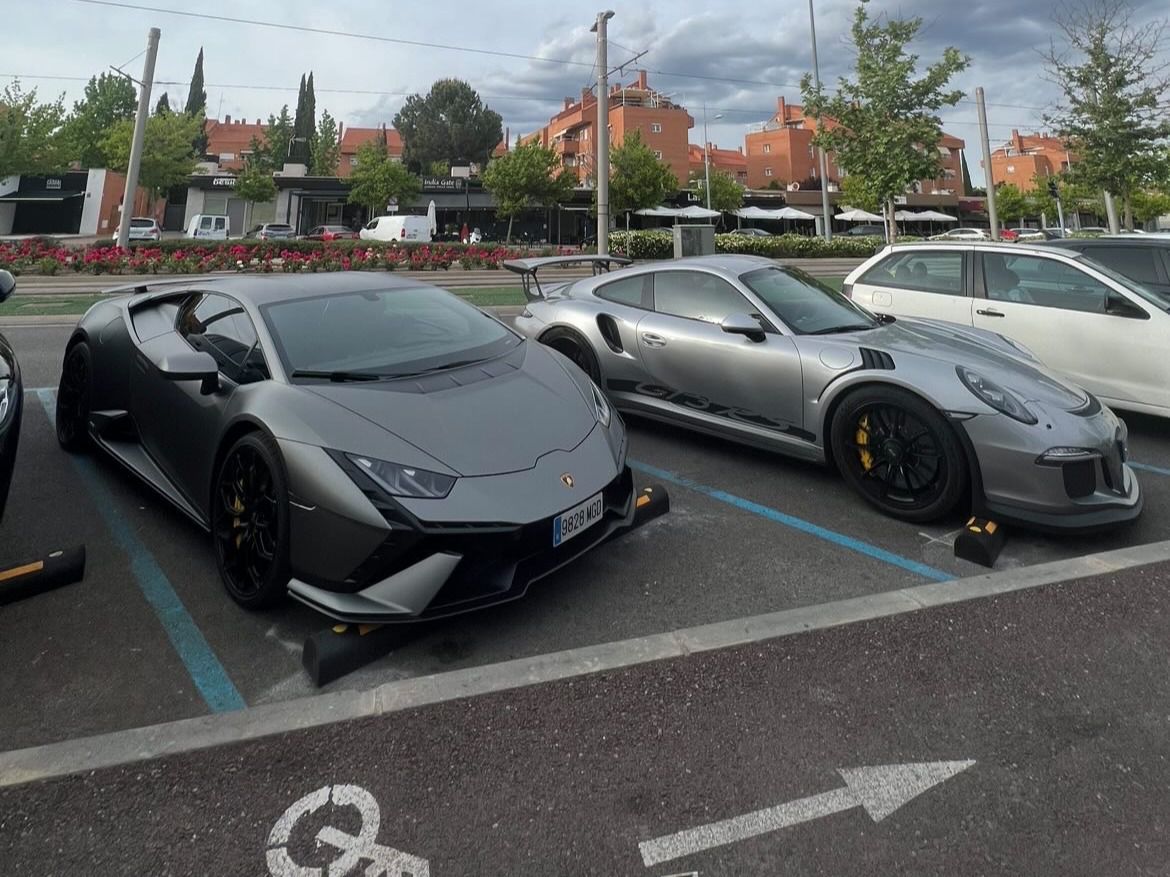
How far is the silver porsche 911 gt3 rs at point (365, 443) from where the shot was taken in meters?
2.46

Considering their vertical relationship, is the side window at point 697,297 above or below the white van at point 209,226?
below

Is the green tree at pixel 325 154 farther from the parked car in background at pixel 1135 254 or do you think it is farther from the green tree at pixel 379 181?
the parked car in background at pixel 1135 254

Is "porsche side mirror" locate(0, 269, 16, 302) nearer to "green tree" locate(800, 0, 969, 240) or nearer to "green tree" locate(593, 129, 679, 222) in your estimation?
"green tree" locate(800, 0, 969, 240)

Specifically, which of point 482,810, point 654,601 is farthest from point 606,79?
point 482,810

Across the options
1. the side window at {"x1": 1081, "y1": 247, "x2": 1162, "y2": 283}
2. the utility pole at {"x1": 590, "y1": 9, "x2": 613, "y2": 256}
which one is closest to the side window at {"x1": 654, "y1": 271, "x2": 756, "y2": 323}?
the side window at {"x1": 1081, "y1": 247, "x2": 1162, "y2": 283}

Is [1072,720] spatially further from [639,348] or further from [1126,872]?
[639,348]

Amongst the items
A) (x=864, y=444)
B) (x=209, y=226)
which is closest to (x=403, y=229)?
(x=209, y=226)

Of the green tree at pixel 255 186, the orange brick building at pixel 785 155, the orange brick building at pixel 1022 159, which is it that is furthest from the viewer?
the orange brick building at pixel 1022 159

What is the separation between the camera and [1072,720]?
216cm

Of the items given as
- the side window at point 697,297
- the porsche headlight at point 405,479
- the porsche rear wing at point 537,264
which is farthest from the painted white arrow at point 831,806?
the porsche rear wing at point 537,264

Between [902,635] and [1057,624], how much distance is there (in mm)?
632

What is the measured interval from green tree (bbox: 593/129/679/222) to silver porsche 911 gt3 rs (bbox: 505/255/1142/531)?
1528 inches

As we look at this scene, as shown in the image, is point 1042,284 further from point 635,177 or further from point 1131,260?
point 635,177

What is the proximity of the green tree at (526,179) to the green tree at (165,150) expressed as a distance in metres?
19.3
